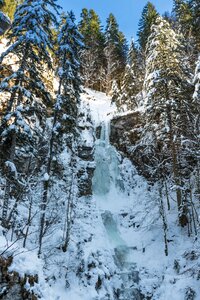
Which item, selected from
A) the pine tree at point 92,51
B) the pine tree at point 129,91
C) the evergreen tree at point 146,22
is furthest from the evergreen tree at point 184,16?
the pine tree at point 92,51

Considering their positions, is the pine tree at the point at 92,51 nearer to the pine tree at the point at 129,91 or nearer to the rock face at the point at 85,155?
the pine tree at the point at 129,91

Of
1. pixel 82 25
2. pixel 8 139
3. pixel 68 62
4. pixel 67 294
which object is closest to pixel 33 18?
pixel 68 62

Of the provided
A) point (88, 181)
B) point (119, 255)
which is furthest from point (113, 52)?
point (119, 255)

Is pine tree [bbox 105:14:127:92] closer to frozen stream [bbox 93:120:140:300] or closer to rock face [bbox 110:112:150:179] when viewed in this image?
frozen stream [bbox 93:120:140:300]

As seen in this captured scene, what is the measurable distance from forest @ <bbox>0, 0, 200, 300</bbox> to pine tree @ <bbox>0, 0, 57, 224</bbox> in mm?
Result: 61

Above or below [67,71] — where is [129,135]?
below

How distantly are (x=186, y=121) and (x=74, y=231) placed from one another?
10438mm

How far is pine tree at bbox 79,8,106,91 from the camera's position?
51.0 m

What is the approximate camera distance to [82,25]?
53375 millimetres

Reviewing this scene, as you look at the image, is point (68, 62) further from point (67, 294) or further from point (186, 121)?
point (67, 294)

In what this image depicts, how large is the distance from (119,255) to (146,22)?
3918 centimetres

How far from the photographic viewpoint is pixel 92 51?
171ft

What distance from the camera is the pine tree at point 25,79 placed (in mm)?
15211

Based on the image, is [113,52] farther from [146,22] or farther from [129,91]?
[129,91]
